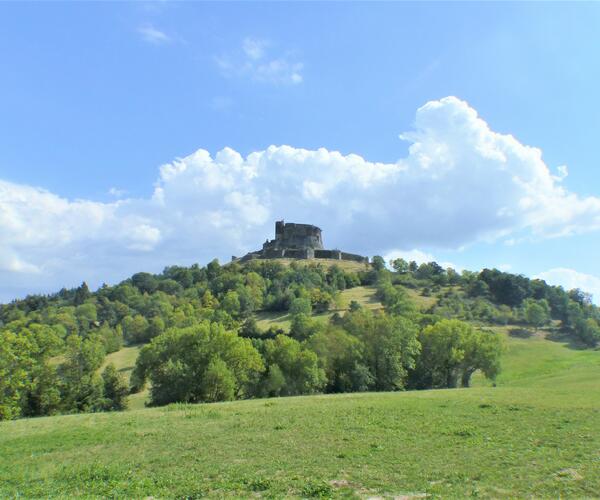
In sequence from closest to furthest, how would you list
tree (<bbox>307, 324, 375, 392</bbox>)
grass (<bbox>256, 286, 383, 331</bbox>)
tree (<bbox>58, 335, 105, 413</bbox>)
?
tree (<bbox>58, 335, 105, 413</bbox>), tree (<bbox>307, 324, 375, 392</bbox>), grass (<bbox>256, 286, 383, 331</bbox>)

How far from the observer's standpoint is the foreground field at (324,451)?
13.3 meters

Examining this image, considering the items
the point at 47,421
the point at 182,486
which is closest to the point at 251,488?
the point at 182,486

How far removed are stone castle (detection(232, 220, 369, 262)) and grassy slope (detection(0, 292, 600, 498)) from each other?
149m

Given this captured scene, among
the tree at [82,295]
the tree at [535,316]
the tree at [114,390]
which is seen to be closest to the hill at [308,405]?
the tree at [114,390]

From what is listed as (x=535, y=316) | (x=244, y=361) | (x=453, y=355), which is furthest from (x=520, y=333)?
(x=244, y=361)

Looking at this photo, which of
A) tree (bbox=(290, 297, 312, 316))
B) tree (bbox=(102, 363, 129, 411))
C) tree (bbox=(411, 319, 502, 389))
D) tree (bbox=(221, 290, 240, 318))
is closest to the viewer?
tree (bbox=(102, 363, 129, 411))

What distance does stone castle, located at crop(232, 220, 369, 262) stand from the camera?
179 metres

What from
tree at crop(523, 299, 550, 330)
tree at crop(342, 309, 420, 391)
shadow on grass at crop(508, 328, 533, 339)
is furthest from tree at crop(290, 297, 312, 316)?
tree at crop(523, 299, 550, 330)

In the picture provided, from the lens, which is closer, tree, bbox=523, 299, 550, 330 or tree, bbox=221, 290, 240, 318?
tree, bbox=221, 290, 240, 318

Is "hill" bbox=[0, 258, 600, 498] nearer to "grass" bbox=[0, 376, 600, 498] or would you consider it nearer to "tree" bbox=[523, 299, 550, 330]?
"grass" bbox=[0, 376, 600, 498]

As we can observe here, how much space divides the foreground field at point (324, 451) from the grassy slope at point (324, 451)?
6 cm

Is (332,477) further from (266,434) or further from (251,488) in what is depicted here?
(266,434)

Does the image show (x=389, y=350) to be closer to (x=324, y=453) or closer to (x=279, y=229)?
(x=324, y=453)

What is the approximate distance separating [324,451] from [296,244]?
539 feet
